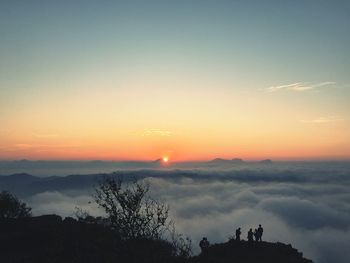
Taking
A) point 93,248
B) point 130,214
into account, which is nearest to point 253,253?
point 93,248

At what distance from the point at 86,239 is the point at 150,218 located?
16.0m

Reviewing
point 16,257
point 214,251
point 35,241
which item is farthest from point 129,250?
point 35,241

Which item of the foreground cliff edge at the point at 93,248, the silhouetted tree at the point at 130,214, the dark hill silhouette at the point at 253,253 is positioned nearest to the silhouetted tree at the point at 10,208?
the foreground cliff edge at the point at 93,248

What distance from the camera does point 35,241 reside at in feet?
160

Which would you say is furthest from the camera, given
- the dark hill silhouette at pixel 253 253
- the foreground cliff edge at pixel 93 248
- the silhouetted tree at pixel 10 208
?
the silhouetted tree at pixel 10 208

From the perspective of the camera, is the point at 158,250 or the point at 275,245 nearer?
the point at 158,250

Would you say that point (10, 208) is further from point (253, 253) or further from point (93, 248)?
point (253, 253)

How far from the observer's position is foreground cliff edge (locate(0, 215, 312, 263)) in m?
28.7

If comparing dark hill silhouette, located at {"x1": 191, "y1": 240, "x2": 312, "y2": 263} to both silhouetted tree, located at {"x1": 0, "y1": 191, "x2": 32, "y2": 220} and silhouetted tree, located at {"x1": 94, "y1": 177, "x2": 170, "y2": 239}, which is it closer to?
silhouetted tree, located at {"x1": 94, "y1": 177, "x2": 170, "y2": 239}

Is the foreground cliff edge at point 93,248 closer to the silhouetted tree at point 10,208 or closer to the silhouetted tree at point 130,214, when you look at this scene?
the silhouetted tree at point 130,214

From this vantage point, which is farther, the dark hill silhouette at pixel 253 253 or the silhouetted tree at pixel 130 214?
the dark hill silhouette at pixel 253 253

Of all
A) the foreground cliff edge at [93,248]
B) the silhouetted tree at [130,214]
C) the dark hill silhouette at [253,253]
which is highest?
the silhouetted tree at [130,214]

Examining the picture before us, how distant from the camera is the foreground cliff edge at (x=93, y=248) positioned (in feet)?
94.3

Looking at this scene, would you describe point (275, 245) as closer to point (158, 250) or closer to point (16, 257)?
point (158, 250)
